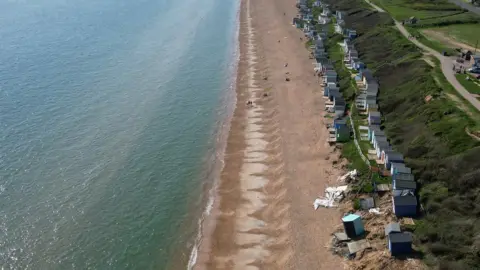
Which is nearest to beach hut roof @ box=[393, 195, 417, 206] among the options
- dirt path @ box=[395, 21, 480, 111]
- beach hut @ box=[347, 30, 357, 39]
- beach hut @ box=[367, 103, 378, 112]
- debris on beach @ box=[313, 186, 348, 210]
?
debris on beach @ box=[313, 186, 348, 210]

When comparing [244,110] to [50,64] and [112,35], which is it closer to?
[50,64]

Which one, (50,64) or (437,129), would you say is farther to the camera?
(50,64)

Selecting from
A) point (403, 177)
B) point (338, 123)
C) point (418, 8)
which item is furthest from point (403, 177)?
point (418, 8)

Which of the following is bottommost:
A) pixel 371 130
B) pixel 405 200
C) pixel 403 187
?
pixel 405 200

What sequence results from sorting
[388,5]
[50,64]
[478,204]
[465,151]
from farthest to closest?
[388,5], [50,64], [465,151], [478,204]

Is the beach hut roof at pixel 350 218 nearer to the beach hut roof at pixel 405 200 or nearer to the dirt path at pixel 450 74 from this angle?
the beach hut roof at pixel 405 200

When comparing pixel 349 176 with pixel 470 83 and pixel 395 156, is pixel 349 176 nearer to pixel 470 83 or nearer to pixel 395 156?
pixel 395 156

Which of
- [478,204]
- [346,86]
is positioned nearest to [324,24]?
[346,86]
